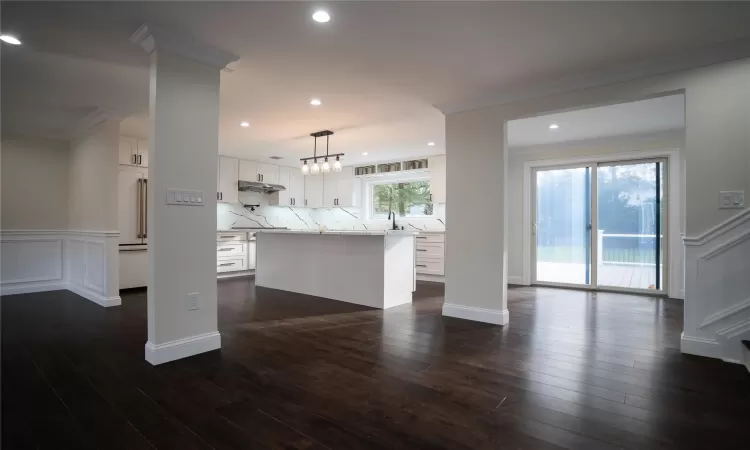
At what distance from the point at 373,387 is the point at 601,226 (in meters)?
5.04

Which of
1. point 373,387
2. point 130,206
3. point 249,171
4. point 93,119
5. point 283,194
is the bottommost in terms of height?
point 373,387

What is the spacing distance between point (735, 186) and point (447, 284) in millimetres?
2456

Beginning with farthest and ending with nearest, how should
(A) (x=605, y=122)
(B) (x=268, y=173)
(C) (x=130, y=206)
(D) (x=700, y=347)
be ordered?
(B) (x=268, y=173)
(C) (x=130, y=206)
(A) (x=605, y=122)
(D) (x=700, y=347)

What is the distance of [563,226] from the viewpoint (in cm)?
606

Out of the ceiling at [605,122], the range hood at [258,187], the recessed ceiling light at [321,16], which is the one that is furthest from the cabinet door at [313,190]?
the recessed ceiling light at [321,16]

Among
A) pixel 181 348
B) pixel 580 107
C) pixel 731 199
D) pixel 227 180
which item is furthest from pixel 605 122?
pixel 227 180

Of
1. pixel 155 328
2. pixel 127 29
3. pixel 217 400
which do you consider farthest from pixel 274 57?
pixel 217 400

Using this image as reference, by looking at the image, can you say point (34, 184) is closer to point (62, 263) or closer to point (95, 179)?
point (62, 263)

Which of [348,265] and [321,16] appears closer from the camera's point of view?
[321,16]

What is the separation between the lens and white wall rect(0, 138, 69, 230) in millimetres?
5203

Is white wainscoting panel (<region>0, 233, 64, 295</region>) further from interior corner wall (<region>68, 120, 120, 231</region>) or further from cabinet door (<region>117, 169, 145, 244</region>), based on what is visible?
cabinet door (<region>117, 169, 145, 244</region>)

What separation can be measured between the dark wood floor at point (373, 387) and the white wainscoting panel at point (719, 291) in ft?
0.68

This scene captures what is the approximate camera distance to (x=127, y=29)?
2.46 m

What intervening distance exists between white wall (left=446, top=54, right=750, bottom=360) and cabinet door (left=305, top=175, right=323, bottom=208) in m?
4.84
